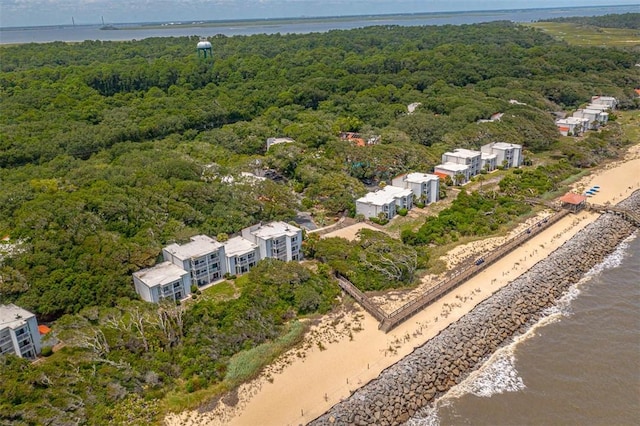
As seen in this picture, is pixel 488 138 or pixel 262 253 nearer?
pixel 262 253

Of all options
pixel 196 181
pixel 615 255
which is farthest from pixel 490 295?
pixel 196 181

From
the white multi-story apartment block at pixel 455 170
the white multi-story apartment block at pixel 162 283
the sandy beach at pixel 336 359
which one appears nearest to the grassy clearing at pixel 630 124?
the white multi-story apartment block at pixel 455 170

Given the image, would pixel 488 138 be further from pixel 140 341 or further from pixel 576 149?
pixel 140 341

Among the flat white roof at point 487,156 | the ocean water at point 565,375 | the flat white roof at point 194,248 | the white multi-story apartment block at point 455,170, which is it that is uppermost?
the flat white roof at point 194,248

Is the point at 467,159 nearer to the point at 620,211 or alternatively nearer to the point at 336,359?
the point at 620,211

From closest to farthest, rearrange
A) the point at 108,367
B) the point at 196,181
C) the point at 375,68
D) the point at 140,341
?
the point at 108,367
the point at 140,341
the point at 196,181
the point at 375,68

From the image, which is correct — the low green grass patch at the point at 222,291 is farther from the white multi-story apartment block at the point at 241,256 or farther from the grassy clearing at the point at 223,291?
the white multi-story apartment block at the point at 241,256

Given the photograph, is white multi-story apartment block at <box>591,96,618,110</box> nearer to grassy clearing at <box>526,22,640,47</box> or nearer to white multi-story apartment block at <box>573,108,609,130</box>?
white multi-story apartment block at <box>573,108,609,130</box>

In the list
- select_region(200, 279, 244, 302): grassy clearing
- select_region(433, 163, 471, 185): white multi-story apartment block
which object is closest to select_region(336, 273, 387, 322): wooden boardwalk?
select_region(200, 279, 244, 302): grassy clearing
